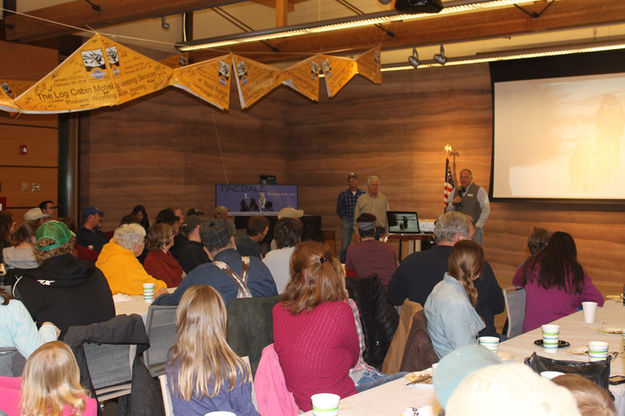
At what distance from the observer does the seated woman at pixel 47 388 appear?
2.34 metres

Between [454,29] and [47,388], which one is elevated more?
[454,29]

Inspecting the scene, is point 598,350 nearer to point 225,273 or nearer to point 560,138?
point 225,273

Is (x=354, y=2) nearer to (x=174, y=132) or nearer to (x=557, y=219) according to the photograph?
(x=174, y=132)

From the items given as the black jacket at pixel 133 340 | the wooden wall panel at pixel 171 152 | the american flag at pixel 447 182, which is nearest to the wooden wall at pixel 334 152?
the wooden wall panel at pixel 171 152

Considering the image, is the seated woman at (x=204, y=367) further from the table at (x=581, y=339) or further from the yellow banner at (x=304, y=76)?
the yellow banner at (x=304, y=76)

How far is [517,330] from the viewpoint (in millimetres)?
4535

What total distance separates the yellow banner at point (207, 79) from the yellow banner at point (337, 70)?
1683 mm

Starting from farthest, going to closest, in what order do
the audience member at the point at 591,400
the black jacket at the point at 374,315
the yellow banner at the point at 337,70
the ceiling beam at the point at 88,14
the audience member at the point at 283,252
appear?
the yellow banner at the point at 337,70, the ceiling beam at the point at 88,14, the audience member at the point at 283,252, the black jacket at the point at 374,315, the audience member at the point at 591,400

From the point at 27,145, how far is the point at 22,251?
5.04 metres

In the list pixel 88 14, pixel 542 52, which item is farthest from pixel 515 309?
pixel 88 14

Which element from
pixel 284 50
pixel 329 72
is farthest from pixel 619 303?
pixel 284 50

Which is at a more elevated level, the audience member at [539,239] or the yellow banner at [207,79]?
the yellow banner at [207,79]

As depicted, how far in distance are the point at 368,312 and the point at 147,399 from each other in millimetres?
1700

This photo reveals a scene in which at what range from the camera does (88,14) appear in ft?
29.2
